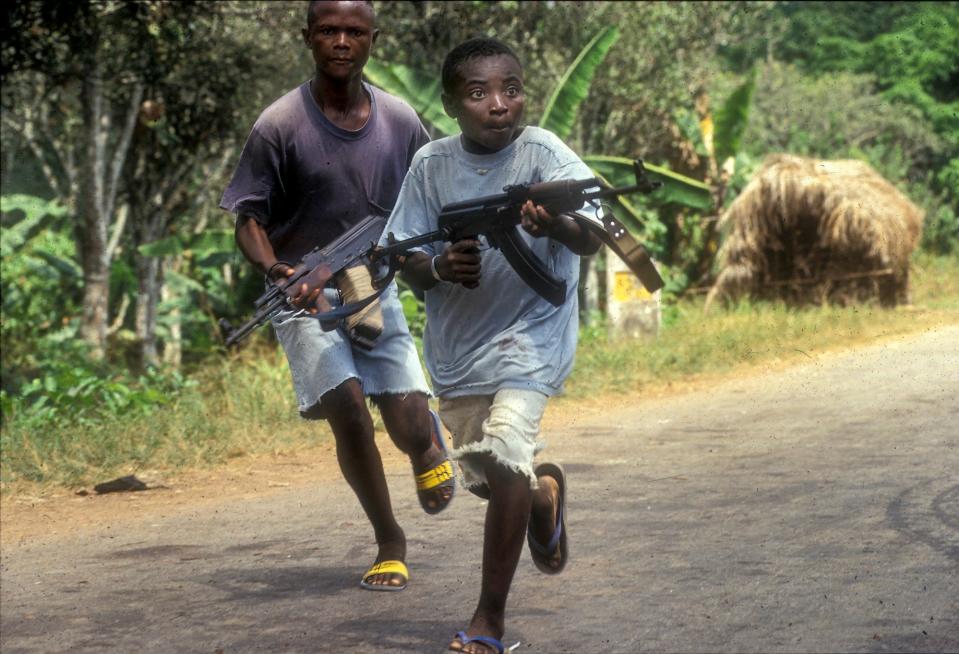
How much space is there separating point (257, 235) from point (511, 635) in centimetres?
157

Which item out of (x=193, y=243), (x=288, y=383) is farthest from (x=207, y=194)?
(x=288, y=383)

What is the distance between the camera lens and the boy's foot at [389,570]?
501 centimetres

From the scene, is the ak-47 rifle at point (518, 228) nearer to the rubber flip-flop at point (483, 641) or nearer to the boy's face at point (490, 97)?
the boy's face at point (490, 97)

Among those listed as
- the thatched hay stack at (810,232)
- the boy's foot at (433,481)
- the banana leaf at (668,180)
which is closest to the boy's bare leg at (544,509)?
the boy's foot at (433,481)

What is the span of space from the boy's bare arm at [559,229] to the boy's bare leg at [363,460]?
1.25 m

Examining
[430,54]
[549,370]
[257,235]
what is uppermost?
[430,54]

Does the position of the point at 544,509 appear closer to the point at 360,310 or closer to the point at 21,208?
the point at 360,310

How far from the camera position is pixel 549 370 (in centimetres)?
412

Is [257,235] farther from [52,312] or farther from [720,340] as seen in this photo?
[52,312]

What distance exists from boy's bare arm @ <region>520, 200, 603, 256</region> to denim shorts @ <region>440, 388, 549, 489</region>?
0.43 m

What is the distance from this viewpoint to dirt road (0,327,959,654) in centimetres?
432

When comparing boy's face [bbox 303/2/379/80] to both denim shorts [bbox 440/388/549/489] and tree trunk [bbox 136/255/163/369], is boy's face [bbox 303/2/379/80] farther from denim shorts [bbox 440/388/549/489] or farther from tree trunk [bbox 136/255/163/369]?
tree trunk [bbox 136/255/163/369]

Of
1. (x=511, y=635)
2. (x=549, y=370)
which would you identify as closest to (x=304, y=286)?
(x=549, y=370)

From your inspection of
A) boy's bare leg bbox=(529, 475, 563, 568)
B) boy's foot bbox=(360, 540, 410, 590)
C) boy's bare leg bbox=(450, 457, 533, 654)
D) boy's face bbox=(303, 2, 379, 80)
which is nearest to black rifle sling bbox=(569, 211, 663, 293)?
boy's bare leg bbox=(450, 457, 533, 654)
